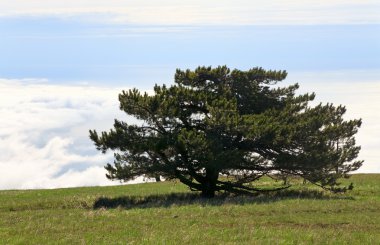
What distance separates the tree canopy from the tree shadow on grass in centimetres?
119

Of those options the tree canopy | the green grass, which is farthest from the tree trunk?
the green grass

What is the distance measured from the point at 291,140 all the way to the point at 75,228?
58.5ft

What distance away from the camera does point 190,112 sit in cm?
3728

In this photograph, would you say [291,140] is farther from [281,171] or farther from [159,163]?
[159,163]

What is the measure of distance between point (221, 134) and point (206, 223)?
1264cm

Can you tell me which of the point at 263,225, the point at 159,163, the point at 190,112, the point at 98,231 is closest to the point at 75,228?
the point at 98,231

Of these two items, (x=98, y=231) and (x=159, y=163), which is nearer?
(x=98, y=231)

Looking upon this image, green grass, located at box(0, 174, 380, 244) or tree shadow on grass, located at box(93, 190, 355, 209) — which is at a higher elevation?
tree shadow on grass, located at box(93, 190, 355, 209)

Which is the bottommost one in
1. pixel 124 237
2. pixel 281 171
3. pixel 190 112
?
pixel 124 237

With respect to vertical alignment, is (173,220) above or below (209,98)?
below

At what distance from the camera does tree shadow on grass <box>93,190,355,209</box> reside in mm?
32188

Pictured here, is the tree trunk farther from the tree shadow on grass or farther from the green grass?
the green grass

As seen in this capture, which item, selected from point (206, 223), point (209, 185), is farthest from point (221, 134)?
point (206, 223)

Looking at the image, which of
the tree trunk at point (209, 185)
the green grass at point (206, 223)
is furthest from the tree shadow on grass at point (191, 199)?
the tree trunk at point (209, 185)
